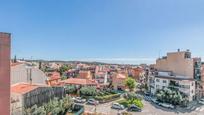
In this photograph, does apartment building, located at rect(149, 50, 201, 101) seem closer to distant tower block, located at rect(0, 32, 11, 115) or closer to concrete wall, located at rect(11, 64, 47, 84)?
concrete wall, located at rect(11, 64, 47, 84)

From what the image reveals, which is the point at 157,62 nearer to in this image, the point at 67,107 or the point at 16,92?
the point at 67,107

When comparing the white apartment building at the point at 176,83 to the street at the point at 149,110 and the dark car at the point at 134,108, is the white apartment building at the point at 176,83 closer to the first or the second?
the street at the point at 149,110

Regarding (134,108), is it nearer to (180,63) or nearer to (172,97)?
(172,97)

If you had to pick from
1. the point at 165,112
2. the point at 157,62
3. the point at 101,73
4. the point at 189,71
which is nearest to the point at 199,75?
the point at 189,71

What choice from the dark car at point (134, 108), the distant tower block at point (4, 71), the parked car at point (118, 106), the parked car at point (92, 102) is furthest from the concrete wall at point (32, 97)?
the dark car at point (134, 108)

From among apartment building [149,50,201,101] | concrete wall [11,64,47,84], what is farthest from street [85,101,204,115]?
concrete wall [11,64,47,84]
